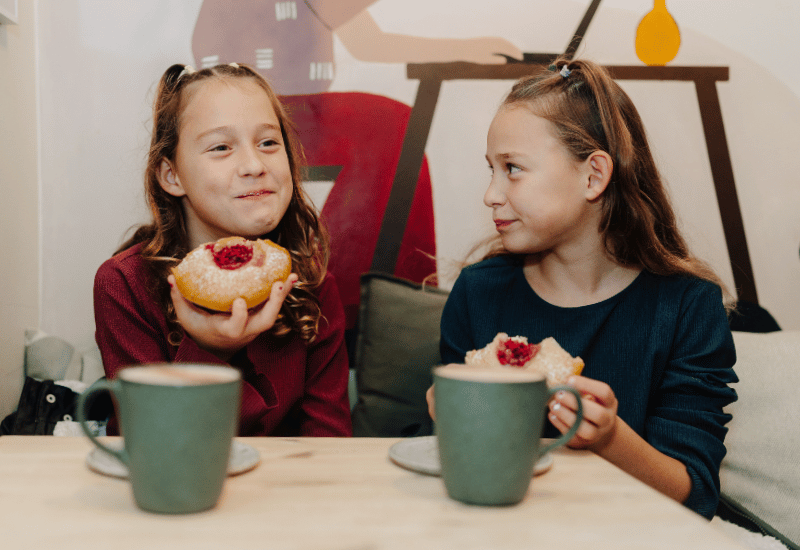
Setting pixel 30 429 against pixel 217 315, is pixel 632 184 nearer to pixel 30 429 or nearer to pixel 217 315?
pixel 217 315

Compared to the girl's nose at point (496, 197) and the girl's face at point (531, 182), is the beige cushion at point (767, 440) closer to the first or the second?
the girl's face at point (531, 182)

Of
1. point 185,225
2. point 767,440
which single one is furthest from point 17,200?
point 767,440

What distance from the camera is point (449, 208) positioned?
6.45ft

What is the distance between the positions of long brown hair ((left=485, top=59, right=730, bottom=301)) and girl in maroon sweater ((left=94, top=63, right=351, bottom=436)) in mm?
534

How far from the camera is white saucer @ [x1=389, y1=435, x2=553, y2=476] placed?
0.64 m

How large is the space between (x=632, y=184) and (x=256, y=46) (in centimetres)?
124

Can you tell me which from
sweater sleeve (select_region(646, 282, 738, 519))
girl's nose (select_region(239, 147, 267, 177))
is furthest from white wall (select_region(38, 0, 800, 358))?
sweater sleeve (select_region(646, 282, 738, 519))

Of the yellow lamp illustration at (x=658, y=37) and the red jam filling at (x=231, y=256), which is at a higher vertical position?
the yellow lamp illustration at (x=658, y=37)

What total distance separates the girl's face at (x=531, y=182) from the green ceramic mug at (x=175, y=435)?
0.76 m

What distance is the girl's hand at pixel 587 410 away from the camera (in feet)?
2.32

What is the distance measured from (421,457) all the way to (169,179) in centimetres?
97

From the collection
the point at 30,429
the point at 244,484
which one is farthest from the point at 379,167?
Result: the point at 244,484

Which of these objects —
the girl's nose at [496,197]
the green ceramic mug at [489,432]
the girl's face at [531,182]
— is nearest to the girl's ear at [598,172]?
the girl's face at [531,182]

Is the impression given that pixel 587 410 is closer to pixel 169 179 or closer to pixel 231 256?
pixel 231 256
